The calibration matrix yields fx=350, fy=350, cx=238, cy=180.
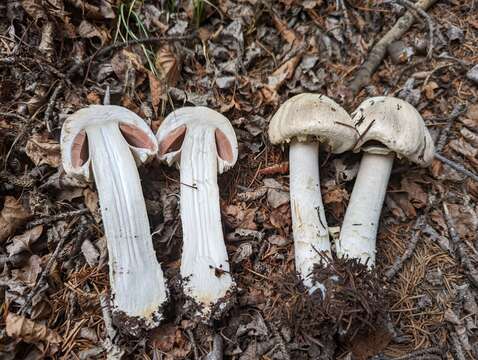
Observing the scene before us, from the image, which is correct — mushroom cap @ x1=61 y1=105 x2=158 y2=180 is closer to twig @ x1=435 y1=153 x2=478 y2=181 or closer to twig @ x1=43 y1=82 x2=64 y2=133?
twig @ x1=43 y1=82 x2=64 y2=133

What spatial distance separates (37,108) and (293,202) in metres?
2.41

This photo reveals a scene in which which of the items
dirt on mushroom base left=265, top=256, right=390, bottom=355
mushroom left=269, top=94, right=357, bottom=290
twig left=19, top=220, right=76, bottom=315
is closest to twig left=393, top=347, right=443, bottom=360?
dirt on mushroom base left=265, top=256, right=390, bottom=355

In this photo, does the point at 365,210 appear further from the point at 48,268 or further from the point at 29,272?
the point at 29,272

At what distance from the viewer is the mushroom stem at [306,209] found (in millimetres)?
2785

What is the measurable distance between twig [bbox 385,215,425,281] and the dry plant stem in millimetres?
1416

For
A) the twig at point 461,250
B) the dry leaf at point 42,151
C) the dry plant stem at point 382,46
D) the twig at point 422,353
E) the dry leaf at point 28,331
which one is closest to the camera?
the dry leaf at point 28,331

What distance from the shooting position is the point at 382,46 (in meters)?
3.69

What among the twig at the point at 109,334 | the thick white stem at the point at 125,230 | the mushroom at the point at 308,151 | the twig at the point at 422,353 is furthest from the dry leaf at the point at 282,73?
the twig at the point at 422,353

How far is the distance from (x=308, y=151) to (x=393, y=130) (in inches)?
26.7

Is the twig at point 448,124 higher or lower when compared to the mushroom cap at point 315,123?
lower

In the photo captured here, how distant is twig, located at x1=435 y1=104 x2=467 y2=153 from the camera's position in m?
3.31

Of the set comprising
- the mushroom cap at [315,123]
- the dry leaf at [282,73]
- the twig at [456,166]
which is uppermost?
the dry leaf at [282,73]

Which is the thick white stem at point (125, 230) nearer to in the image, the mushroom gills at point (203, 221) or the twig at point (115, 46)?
the mushroom gills at point (203, 221)

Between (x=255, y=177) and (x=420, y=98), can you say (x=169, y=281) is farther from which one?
(x=420, y=98)
